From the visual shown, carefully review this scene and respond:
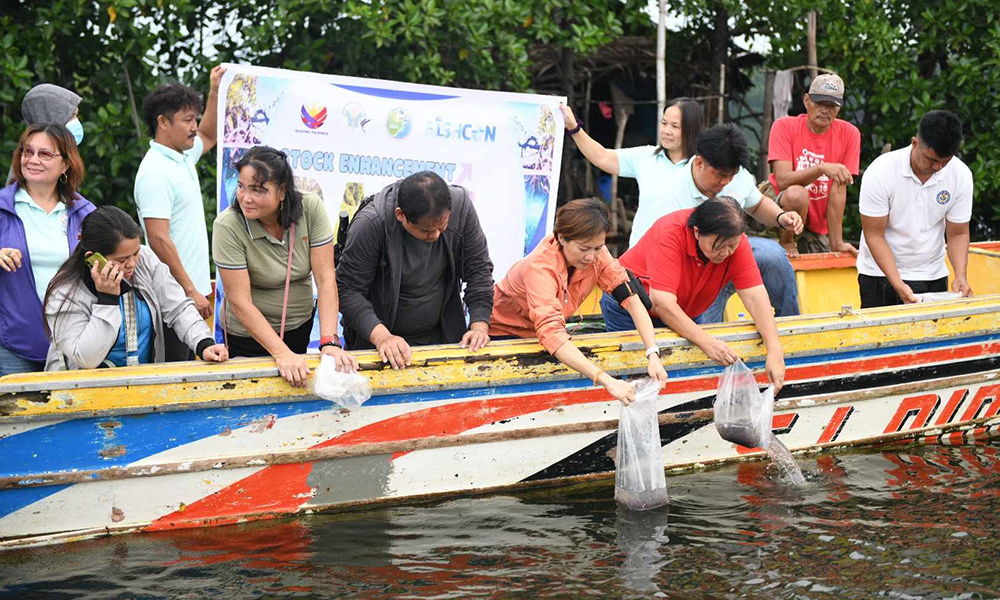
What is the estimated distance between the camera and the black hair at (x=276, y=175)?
14.6ft

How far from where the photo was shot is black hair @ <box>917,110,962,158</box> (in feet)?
19.2

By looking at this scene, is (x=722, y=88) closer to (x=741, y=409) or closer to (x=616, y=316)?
(x=616, y=316)

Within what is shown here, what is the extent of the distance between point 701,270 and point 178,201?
2.59 m

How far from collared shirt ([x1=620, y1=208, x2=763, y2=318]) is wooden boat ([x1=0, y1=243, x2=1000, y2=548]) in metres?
0.23

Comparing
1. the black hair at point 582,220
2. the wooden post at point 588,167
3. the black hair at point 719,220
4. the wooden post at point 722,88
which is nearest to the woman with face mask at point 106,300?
the black hair at point 582,220

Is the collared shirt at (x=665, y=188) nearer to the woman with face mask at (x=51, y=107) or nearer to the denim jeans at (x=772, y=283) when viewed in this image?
the denim jeans at (x=772, y=283)

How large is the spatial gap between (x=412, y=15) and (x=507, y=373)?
3936 millimetres

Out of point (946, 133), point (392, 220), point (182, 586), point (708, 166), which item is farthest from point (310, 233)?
point (946, 133)

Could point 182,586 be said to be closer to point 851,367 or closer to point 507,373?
point 507,373

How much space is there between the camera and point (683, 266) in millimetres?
5160

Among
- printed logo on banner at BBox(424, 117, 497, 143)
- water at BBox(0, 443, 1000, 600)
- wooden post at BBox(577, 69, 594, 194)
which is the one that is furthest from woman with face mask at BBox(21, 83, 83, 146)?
wooden post at BBox(577, 69, 594, 194)

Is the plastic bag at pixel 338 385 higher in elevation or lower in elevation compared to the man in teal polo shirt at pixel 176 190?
lower

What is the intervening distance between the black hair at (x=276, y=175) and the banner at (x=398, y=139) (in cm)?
98

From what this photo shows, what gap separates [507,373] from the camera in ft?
16.0
